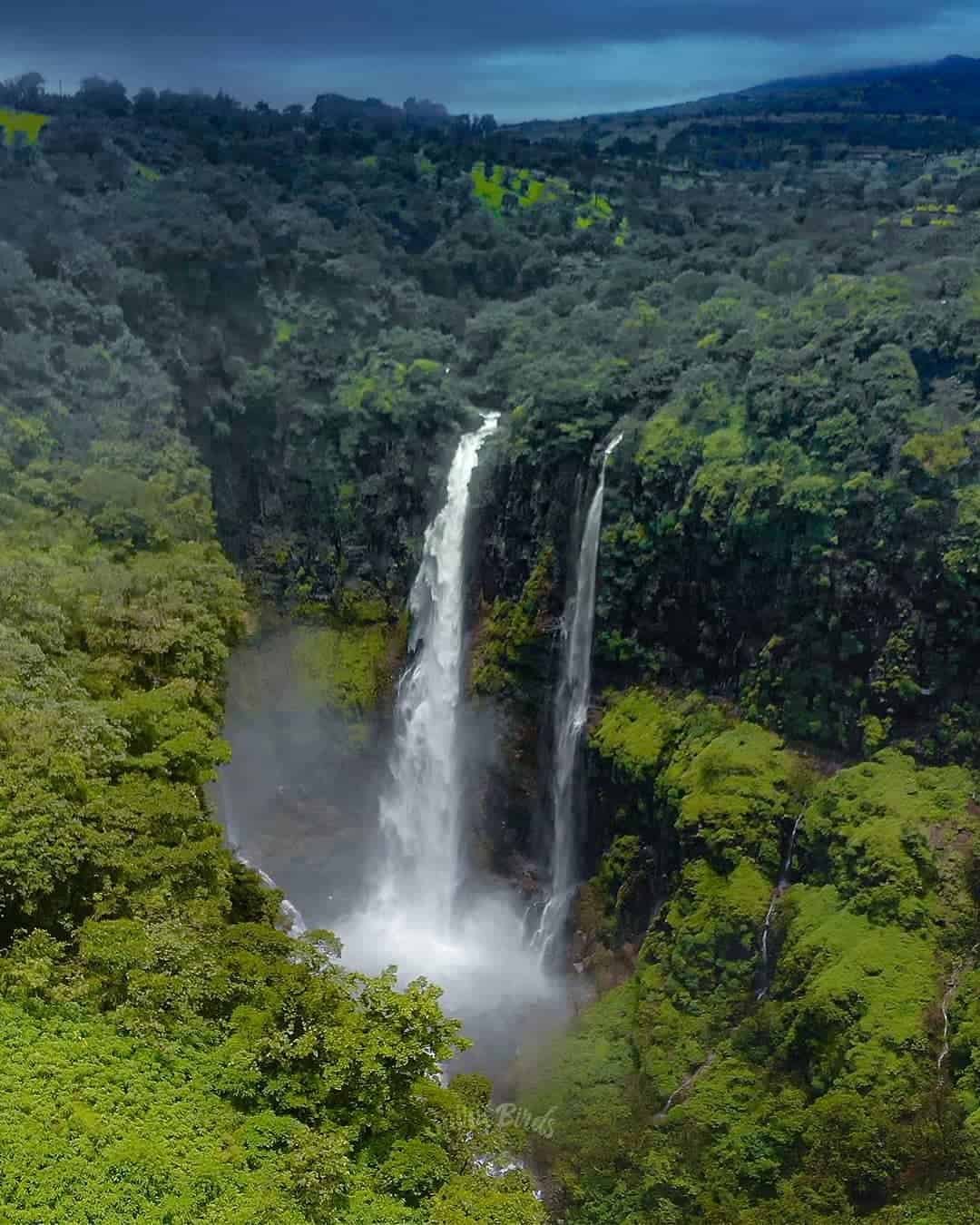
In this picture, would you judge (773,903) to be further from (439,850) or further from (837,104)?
(837,104)

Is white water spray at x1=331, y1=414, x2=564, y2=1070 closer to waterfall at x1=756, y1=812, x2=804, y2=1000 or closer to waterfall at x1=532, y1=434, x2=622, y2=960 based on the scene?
waterfall at x1=532, y1=434, x2=622, y2=960

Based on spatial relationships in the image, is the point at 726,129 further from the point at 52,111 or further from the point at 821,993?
the point at 821,993

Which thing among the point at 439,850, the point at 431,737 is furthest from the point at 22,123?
the point at 439,850

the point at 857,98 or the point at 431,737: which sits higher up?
the point at 857,98

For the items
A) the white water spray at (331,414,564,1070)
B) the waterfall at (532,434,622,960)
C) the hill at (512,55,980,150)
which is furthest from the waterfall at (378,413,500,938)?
the hill at (512,55,980,150)

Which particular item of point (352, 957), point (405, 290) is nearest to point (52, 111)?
point (405, 290)

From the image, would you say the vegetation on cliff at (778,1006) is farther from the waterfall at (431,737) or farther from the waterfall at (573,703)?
the waterfall at (431,737)
